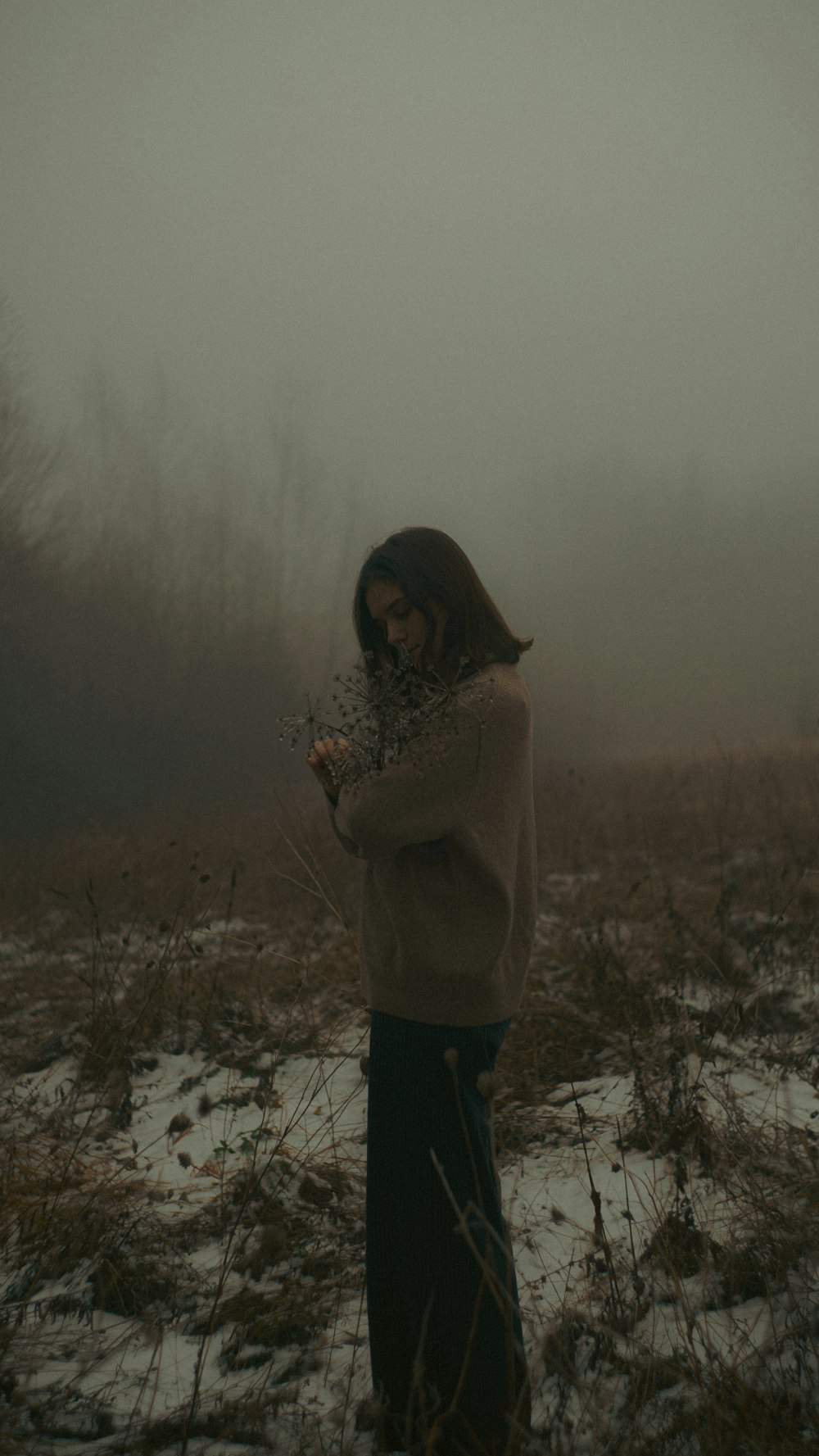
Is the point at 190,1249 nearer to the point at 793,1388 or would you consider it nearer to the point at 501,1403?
the point at 501,1403

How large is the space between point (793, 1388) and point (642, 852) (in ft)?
21.3

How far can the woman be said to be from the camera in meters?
1.56

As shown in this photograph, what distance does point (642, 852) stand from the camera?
8070 millimetres

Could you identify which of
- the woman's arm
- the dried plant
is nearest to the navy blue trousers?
the woman's arm

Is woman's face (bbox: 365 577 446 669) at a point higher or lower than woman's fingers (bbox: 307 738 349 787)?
higher

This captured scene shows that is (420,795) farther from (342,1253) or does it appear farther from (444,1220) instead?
(342,1253)

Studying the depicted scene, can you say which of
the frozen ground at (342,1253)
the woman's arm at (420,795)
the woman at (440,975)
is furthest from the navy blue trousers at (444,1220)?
the woman's arm at (420,795)

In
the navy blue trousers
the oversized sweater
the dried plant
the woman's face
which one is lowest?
the navy blue trousers

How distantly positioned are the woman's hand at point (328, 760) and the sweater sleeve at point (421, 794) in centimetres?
11

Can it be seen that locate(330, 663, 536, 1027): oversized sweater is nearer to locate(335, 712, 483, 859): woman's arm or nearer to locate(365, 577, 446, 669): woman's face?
locate(335, 712, 483, 859): woman's arm

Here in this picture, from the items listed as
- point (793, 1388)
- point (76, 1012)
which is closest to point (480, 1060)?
point (793, 1388)

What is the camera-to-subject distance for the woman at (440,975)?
1.56 metres

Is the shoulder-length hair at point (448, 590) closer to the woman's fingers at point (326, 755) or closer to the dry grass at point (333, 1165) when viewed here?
the woman's fingers at point (326, 755)

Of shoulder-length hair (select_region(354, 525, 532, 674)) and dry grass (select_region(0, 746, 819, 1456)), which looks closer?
shoulder-length hair (select_region(354, 525, 532, 674))
